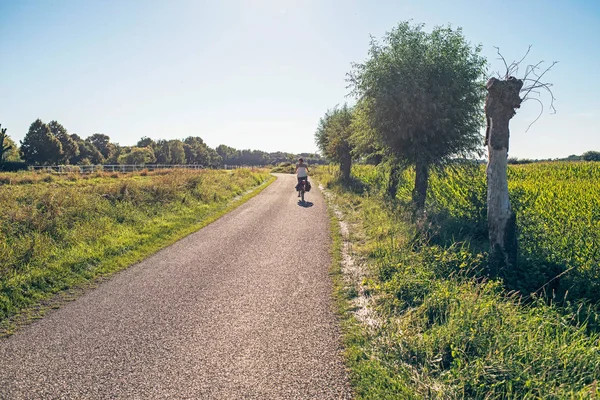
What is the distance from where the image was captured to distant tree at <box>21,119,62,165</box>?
199ft

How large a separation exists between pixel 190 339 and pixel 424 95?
10.8 m

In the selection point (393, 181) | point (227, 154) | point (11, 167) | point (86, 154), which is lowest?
point (393, 181)

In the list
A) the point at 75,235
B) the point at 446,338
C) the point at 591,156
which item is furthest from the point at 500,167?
the point at 591,156

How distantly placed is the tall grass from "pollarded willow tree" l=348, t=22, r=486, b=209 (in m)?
8.57

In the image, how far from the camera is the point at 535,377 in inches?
133

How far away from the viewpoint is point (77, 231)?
363 inches

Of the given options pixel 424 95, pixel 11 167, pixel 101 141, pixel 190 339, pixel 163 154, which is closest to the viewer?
pixel 190 339

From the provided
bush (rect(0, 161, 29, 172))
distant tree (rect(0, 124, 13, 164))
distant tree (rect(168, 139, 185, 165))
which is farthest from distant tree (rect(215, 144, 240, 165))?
bush (rect(0, 161, 29, 172))

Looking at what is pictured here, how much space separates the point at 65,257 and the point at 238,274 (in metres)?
4.04

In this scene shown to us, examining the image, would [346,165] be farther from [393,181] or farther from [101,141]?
[101,141]

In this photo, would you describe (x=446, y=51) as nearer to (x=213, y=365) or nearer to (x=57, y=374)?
(x=213, y=365)

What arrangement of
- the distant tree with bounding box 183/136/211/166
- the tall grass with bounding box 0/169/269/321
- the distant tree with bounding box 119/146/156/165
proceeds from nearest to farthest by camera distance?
the tall grass with bounding box 0/169/269/321
the distant tree with bounding box 119/146/156/165
the distant tree with bounding box 183/136/211/166

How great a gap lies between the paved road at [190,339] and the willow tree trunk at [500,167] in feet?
12.8

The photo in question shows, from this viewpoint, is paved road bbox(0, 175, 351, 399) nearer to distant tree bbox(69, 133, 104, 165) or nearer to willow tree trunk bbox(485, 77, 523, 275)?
willow tree trunk bbox(485, 77, 523, 275)
